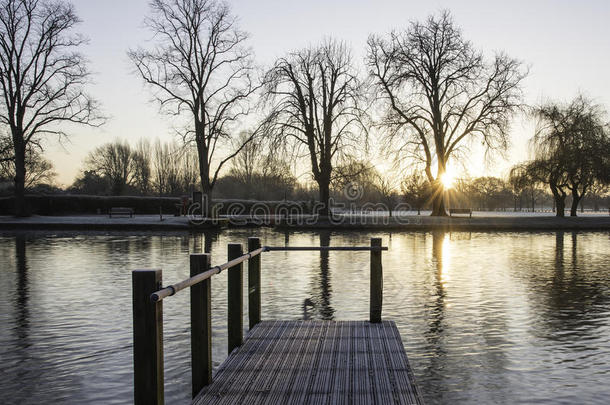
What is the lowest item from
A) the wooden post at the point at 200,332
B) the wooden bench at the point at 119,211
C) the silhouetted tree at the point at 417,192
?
the wooden post at the point at 200,332

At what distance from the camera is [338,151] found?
39531 mm

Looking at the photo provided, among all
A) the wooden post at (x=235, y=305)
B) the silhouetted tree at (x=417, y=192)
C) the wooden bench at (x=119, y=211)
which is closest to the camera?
the wooden post at (x=235, y=305)

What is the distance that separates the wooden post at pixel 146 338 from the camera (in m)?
3.24

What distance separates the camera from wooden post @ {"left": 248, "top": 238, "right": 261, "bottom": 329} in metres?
7.01

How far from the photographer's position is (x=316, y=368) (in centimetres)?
523

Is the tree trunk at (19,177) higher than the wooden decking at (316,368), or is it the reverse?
the tree trunk at (19,177)

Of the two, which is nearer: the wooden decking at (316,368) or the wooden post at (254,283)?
the wooden decking at (316,368)

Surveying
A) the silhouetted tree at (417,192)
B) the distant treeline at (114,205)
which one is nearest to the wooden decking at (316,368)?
the distant treeline at (114,205)

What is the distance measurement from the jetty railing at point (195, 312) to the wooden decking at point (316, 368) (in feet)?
0.80

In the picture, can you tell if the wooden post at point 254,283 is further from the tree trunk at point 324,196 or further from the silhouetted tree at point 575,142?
the silhouetted tree at point 575,142

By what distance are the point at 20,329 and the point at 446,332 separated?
6.00 meters

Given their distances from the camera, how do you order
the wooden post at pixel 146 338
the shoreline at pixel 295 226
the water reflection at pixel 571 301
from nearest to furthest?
the wooden post at pixel 146 338 < the water reflection at pixel 571 301 < the shoreline at pixel 295 226

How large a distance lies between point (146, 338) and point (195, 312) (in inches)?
53.8

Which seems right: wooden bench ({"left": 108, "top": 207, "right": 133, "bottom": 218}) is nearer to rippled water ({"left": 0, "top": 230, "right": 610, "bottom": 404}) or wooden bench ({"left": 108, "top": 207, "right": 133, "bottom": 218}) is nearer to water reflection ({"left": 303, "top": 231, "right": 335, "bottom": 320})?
rippled water ({"left": 0, "top": 230, "right": 610, "bottom": 404})
